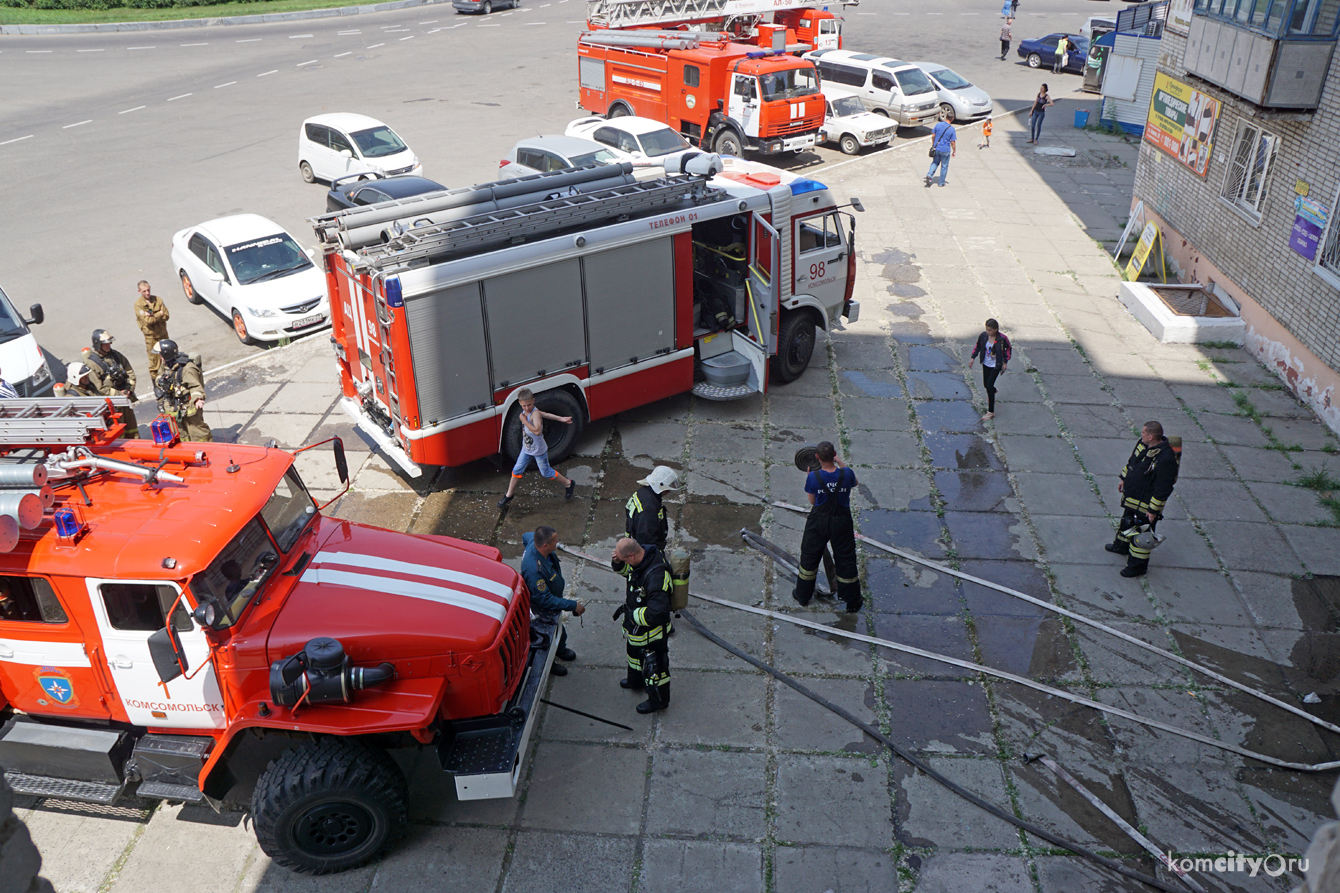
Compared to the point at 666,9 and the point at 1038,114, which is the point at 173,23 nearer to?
the point at 666,9

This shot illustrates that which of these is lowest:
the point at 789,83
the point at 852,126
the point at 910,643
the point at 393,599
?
the point at 910,643

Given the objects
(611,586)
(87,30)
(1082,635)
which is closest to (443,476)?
(611,586)

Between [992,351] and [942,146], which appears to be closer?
[992,351]

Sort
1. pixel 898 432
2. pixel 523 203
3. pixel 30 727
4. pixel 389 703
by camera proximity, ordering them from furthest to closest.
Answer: pixel 898 432, pixel 523 203, pixel 30 727, pixel 389 703

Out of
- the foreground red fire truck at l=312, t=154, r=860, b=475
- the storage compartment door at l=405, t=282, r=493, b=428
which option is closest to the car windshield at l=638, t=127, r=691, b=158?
the foreground red fire truck at l=312, t=154, r=860, b=475

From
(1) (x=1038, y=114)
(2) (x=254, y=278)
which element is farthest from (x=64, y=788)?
(1) (x=1038, y=114)

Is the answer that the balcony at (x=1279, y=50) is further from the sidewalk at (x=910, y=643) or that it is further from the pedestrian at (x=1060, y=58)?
the pedestrian at (x=1060, y=58)

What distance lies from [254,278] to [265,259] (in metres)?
0.47

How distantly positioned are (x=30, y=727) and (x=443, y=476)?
5193 mm

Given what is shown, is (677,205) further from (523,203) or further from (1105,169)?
(1105,169)

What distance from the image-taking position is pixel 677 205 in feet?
37.3

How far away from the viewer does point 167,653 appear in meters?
5.48

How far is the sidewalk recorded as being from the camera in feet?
21.0

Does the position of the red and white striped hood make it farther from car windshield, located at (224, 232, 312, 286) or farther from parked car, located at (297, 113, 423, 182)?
parked car, located at (297, 113, 423, 182)
